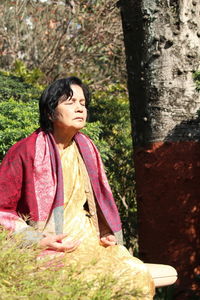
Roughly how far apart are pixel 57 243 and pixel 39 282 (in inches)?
40.9

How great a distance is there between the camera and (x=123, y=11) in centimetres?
533

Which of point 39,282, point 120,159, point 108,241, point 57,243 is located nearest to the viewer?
point 39,282

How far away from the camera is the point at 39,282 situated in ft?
7.64

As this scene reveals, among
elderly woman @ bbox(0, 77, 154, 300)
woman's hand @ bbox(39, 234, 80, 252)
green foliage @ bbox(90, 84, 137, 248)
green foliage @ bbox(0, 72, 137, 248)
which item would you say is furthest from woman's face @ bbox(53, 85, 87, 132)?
green foliage @ bbox(90, 84, 137, 248)

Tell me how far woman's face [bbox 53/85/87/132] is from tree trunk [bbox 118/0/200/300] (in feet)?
4.76

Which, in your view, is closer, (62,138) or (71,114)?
(71,114)

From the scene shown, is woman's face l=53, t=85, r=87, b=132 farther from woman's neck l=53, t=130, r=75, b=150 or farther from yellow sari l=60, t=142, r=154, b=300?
yellow sari l=60, t=142, r=154, b=300

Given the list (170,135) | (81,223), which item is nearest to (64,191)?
(81,223)

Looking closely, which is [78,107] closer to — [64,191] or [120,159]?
[64,191]

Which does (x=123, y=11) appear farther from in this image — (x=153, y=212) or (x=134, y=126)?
(x=153, y=212)

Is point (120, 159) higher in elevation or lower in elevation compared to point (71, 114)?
lower

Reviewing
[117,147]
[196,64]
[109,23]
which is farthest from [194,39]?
[109,23]

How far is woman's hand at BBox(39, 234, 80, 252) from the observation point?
10.8 feet

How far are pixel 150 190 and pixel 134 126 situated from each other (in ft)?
2.01
